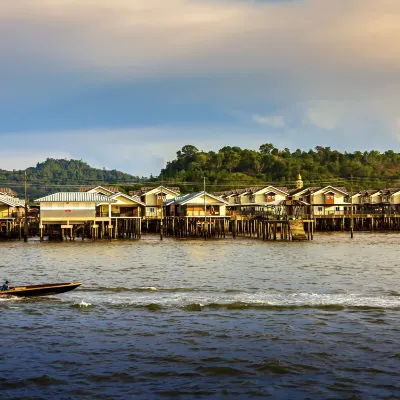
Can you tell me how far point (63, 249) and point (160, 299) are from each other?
27.5 metres

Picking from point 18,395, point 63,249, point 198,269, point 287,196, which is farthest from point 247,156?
point 18,395

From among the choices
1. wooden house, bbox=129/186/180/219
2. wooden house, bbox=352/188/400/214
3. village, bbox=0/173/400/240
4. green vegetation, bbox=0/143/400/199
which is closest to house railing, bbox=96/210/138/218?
village, bbox=0/173/400/240

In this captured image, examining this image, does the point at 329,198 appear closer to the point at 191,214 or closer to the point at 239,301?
the point at 191,214

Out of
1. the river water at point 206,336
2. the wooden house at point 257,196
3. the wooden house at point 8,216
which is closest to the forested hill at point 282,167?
the wooden house at point 257,196

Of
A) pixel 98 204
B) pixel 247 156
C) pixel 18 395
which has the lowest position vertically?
pixel 18 395

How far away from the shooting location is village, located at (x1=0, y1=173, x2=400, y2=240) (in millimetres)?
59719

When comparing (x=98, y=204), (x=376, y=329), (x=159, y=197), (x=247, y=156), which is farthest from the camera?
(x=247, y=156)

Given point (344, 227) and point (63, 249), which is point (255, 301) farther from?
point (344, 227)

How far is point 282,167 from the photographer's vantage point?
463ft

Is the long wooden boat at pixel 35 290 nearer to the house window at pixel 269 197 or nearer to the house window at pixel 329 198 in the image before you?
the house window at pixel 269 197

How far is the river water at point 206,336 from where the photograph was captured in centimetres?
1245

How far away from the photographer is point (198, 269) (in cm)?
3309

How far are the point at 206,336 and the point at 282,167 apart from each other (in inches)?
4994

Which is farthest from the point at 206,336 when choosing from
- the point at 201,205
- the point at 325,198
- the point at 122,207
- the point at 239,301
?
the point at 325,198
